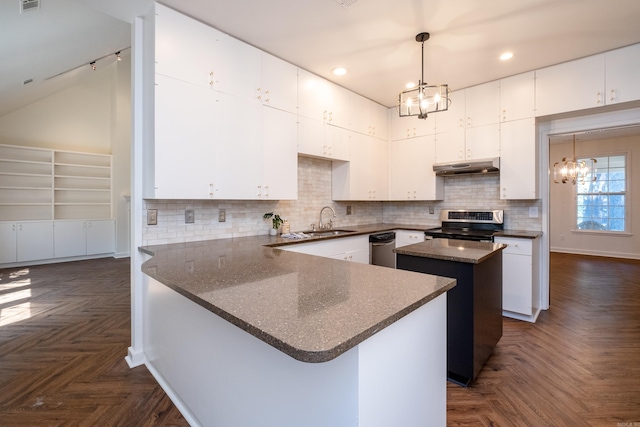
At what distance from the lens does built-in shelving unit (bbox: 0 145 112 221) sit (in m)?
5.70

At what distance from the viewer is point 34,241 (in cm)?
571

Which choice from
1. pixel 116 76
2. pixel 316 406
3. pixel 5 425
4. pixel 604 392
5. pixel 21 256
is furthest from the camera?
pixel 116 76

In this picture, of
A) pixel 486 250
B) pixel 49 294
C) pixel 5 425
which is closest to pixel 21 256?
pixel 49 294

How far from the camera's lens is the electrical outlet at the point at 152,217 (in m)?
2.39

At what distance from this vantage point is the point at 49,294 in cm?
409

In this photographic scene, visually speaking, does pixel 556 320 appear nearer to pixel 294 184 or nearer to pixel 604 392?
pixel 604 392

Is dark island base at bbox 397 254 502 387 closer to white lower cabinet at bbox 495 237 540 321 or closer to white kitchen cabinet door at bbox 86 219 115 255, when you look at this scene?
white lower cabinet at bbox 495 237 540 321

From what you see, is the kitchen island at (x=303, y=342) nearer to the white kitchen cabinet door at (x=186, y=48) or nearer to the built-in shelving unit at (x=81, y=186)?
the white kitchen cabinet door at (x=186, y=48)

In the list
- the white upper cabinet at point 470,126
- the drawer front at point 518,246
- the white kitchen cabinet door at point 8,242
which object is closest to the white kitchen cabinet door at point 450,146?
the white upper cabinet at point 470,126

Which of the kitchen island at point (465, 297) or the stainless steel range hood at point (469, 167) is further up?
the stainless steel range hood at point (469, 167)

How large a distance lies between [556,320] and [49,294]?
6.39 meters

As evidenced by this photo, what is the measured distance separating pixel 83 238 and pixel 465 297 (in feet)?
24.4

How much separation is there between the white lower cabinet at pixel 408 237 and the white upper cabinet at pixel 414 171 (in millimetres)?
590

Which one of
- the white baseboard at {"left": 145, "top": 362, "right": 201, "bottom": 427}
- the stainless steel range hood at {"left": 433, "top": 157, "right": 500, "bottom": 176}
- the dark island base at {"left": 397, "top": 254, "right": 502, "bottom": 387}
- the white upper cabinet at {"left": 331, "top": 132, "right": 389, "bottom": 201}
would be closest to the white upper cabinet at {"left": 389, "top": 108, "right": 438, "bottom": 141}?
the white upper cabinet at {"left": 331, "top": 132, "right": 389, "bottom": 201}
